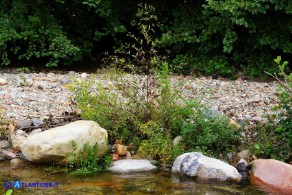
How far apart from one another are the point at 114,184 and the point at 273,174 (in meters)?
1.59

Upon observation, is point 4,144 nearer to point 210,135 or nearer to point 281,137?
point 210,135

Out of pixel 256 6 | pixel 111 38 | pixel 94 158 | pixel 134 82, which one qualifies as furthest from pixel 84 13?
pixel 94 158

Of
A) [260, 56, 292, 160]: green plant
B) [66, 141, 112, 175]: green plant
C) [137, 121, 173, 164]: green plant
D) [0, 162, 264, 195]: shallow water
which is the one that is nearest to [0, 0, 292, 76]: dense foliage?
[260, 56, 292, 160]: green plant

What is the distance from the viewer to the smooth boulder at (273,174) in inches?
203

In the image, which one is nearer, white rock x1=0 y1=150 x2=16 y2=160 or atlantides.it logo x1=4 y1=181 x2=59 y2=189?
atlantides.it logo x1=4 y1=181 x2=59 y2=189

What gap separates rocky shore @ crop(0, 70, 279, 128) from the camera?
6859 millimetres

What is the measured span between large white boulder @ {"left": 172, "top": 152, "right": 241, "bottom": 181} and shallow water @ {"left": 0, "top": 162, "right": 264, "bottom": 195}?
0.09m

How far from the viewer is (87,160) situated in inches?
222

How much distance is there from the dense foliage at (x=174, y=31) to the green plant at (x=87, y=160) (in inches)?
169

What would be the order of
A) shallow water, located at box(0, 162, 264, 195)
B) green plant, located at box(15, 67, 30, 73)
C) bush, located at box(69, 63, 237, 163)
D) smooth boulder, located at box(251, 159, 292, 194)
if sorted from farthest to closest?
green plant, located at box(15, 67, 30, 73) → bush, located at box(69, 63, 237, 163) → smooth boulder, located at box(251, 159, 292, 194) → shallow water, located at box(0, 162, 264, 195)

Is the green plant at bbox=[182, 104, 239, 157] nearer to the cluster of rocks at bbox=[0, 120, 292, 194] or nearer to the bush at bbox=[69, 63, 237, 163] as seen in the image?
the bush at bbox=[69, 63, 237, 163]

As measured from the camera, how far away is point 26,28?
34.8 ft

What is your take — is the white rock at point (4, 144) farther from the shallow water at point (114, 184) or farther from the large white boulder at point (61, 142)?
the shallow water at point (114, 184)

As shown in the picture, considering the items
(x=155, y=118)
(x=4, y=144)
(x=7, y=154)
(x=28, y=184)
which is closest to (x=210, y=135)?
(x=155, y=118)
